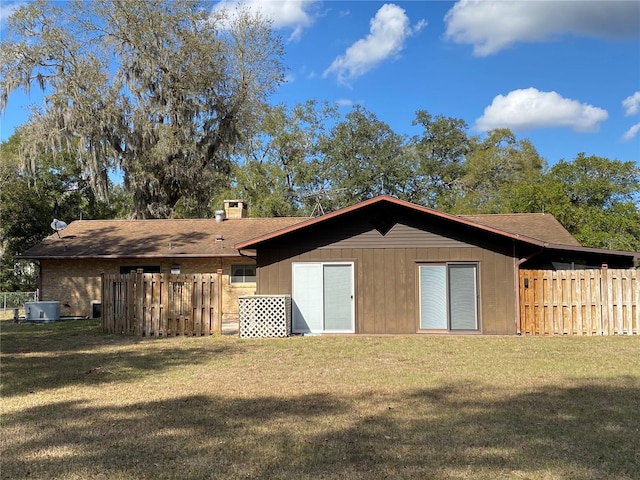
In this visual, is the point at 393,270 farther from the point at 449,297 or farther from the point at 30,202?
the point at 30,202

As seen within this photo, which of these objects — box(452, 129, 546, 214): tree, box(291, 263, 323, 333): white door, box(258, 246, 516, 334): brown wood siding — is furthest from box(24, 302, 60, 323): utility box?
box(452, 129, 546, 214): tree

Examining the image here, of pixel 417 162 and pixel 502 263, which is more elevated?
pixel 417 162

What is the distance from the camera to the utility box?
683 inches

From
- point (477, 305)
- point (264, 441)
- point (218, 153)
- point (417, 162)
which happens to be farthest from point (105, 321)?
Answer: point (417, 162)

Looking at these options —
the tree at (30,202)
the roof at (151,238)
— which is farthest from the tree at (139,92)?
the tree at (30,202)

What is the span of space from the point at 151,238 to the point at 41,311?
16.3ft

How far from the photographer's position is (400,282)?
13.7m

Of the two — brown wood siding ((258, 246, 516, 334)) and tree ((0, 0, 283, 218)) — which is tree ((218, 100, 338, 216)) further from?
brown wood siding ((258, 246, 516, 334))

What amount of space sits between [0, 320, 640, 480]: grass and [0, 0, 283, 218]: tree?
49.9 feet

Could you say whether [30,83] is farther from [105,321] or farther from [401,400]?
[401,400]

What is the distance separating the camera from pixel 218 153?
88.3 feet

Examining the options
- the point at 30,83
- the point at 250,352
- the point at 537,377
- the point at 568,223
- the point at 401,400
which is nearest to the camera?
the point at 401,400

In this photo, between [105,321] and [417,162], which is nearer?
[105,321]

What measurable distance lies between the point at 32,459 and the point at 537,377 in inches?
248
